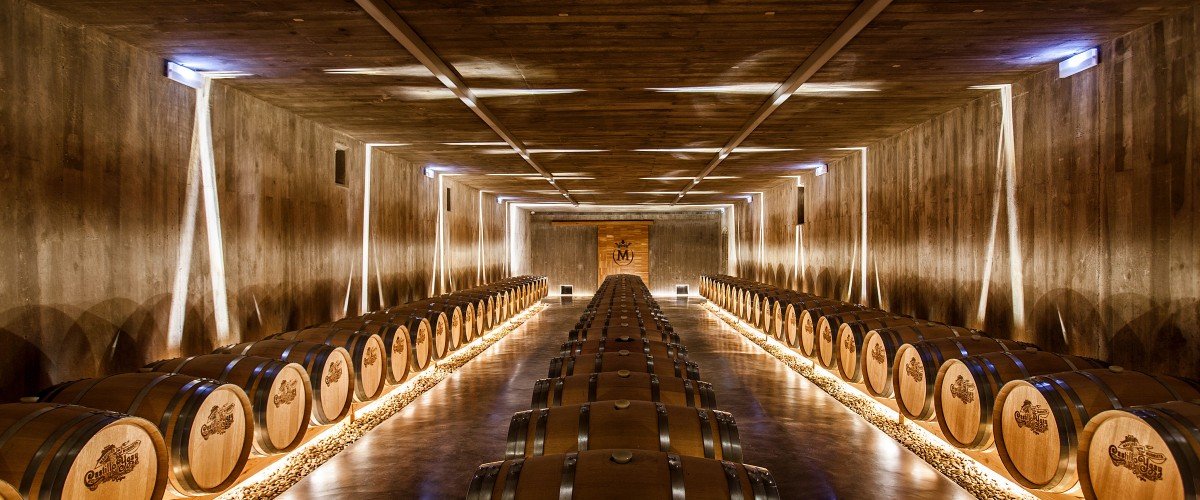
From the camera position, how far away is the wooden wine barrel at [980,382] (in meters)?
3.47

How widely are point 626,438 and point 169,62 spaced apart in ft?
14.0

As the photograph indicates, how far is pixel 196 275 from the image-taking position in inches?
184

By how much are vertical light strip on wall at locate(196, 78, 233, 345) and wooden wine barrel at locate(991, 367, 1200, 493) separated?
5.59 metres

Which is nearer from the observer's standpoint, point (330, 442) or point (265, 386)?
point (265, 386)

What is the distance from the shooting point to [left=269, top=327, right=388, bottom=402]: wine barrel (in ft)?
15.9

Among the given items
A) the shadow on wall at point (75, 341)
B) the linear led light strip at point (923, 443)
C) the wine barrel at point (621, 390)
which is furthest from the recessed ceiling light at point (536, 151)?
the wine barrel at point (621, 390)

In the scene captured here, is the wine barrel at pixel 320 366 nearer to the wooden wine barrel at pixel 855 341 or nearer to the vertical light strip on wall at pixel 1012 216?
the wooden wine barrel at pixel 855 341

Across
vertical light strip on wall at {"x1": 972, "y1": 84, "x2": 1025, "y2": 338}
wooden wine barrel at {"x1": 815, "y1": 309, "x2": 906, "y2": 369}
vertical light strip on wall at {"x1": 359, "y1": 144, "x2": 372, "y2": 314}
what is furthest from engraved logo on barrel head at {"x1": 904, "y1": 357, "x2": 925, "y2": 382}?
vertical light strip on wall at {"x1": 359, "y1": 144, "x2": 372, "y2": 314}

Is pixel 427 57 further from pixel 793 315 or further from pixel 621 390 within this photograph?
pixel 793 315

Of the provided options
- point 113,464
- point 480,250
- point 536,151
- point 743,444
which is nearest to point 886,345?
point 743,444

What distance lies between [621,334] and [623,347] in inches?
21.2

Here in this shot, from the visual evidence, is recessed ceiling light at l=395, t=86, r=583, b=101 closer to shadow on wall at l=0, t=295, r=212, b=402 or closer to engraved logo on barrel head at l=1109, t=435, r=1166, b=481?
shadow on wall at l=0, t=295, r=212, b=402

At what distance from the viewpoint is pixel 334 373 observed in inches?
174

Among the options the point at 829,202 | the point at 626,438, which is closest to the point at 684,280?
the point at 829,202
